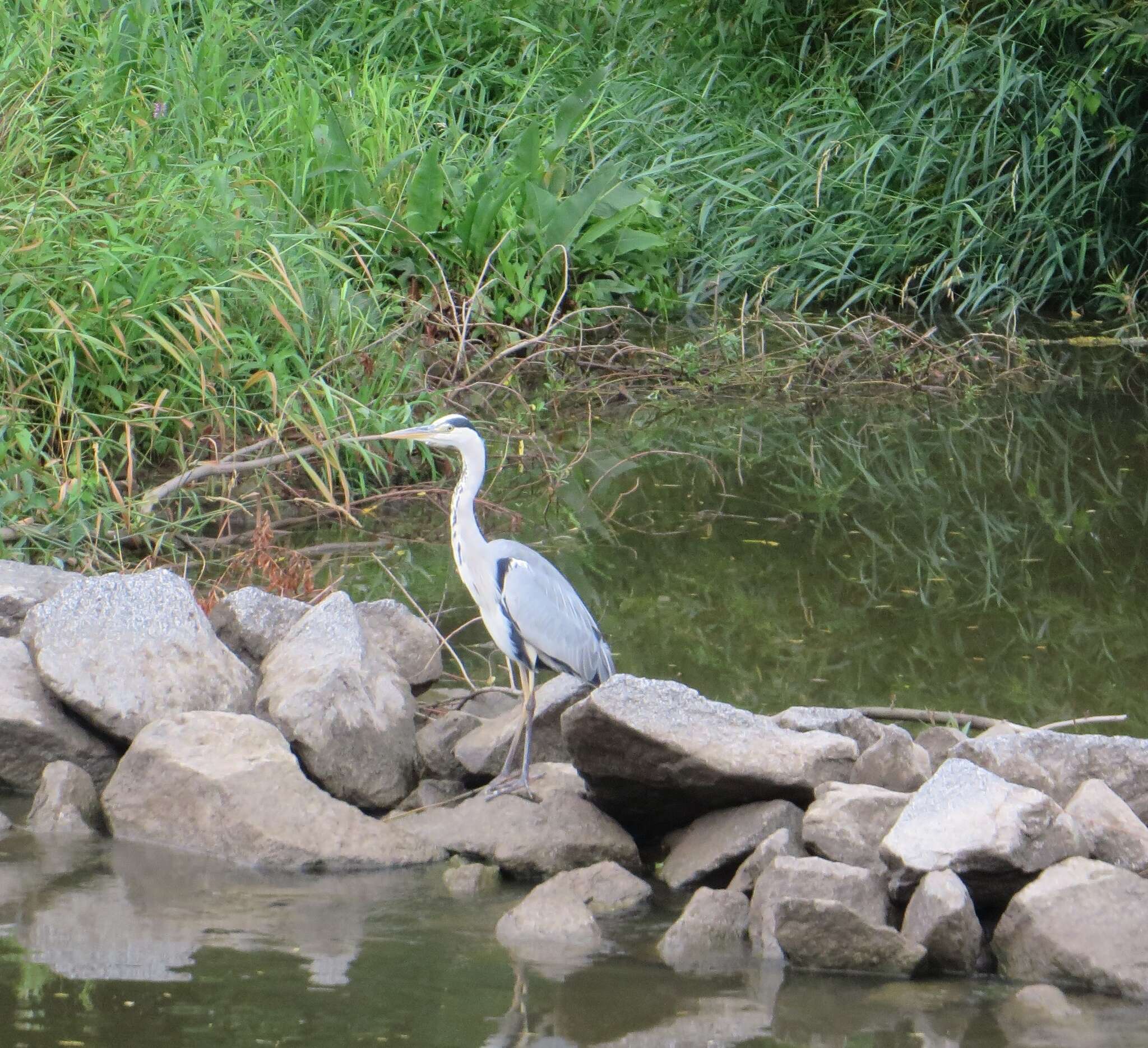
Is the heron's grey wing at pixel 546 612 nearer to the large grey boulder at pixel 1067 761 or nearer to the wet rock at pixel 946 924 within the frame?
the large grey boulder at pixel 1067 761

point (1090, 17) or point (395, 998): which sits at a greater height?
point (1090, 17)

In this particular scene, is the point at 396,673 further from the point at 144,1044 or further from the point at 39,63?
the point at 39,63

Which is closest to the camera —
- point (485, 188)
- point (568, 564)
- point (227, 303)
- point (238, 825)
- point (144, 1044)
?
point (144, 1044)

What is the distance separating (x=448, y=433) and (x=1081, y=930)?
6.42ft

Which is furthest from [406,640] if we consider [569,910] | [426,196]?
[426,196]

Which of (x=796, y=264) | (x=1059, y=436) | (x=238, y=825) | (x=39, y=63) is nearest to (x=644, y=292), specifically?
(x=796, y=264)

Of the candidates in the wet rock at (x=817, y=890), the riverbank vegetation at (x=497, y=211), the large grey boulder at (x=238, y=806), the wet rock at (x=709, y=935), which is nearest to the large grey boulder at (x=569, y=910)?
the wet rock at (x=709, y=935)

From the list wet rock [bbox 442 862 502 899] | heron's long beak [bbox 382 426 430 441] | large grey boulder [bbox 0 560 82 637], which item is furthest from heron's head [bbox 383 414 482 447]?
wet rock [bbox 442 862 502 899]

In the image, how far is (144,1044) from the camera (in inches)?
109

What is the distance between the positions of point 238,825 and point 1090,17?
7941 millimetres

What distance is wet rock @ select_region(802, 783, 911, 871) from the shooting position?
340cm

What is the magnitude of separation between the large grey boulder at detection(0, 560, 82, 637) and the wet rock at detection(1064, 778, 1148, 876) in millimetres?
2575

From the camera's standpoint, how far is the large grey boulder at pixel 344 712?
3984mm

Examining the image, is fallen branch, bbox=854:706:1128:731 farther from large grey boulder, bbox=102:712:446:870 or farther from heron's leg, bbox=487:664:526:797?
large grey boulder, bbox=102:712:446:870
